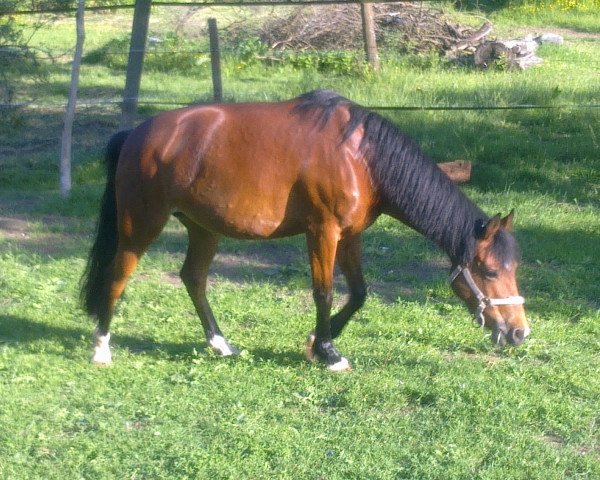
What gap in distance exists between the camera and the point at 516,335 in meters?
5.30

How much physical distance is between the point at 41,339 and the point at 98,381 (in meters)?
0.94

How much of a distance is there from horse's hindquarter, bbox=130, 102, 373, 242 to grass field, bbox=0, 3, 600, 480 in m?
0.93

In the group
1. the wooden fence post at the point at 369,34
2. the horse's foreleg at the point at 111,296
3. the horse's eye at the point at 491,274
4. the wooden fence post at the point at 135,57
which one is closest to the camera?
the horse's eye at the point at 491,274

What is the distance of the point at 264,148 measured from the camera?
18.1 ft

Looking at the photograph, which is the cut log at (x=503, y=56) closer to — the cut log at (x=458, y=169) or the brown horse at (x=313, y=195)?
the cut log at (x=458, y=169)

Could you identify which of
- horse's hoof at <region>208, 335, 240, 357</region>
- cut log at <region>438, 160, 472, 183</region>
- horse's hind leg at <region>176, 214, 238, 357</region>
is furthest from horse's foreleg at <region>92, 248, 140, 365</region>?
cut log at <region>438, 160, 472, 183</region>

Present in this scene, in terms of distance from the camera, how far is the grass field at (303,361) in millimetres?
4438

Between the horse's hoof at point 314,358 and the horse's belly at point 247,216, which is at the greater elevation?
the horse's belly at point 247,216

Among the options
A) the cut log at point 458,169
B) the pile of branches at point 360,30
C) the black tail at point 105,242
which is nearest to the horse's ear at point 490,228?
the black tail at point 105,242

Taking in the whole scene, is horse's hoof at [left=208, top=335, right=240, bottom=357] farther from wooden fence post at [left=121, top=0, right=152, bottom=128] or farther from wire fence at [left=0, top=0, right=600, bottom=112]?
wooden fence post at [left=121, top=0, right=152, bottom=128]

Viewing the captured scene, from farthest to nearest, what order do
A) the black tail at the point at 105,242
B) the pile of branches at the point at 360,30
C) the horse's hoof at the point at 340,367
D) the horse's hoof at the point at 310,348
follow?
the pile of branches at the point at 360,30 < the black tail at the point at 105,242 < the horse's hoof at the point at 310,348 < the horse's hoof at the point at 340,367

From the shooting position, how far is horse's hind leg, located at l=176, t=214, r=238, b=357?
19.8 feet

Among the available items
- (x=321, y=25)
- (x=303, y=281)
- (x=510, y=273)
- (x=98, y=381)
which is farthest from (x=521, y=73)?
(x=98, y=381)

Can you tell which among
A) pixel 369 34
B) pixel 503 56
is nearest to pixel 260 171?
pixel 369 34
